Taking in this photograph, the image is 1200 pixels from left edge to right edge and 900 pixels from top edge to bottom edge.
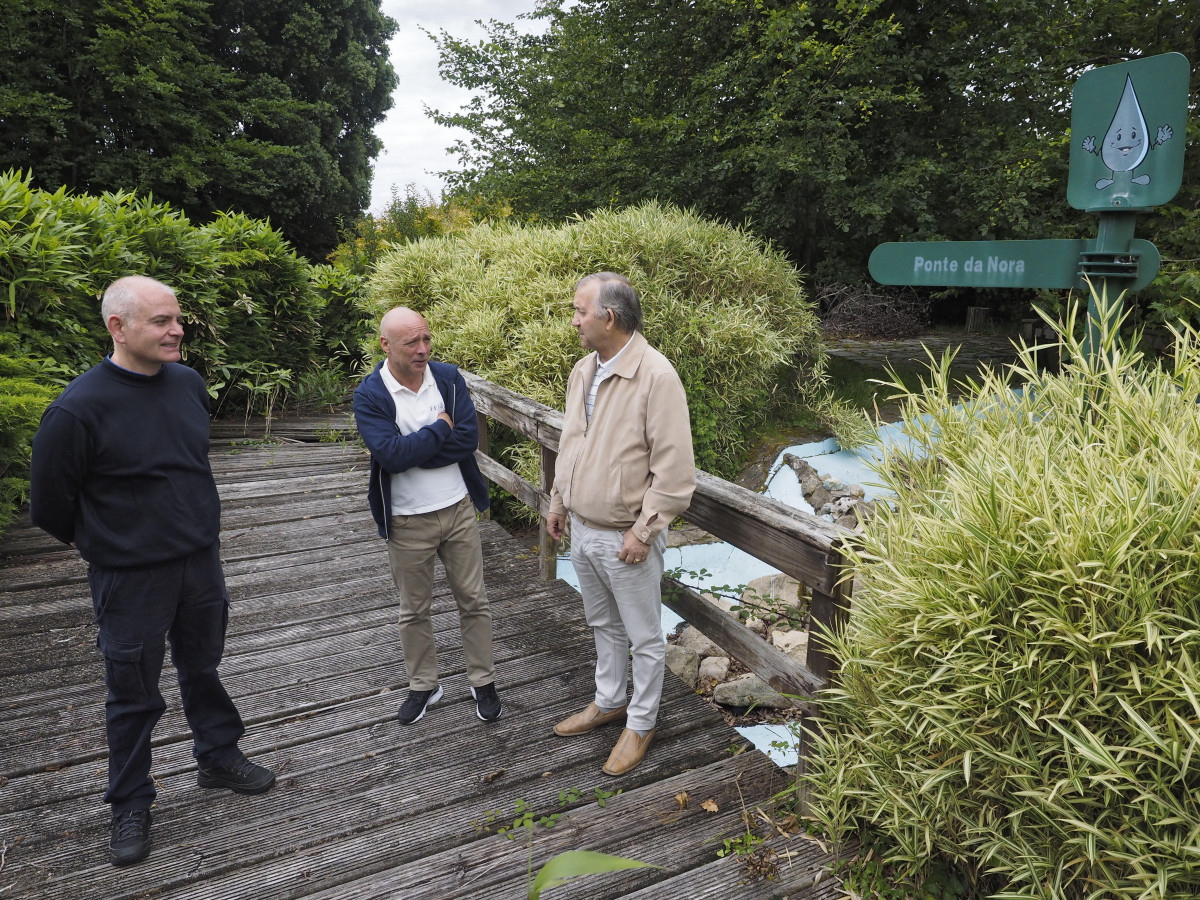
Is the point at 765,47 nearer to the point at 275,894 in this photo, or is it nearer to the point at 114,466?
the point at 114,466

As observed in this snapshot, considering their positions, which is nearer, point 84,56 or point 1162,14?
point 1162,14

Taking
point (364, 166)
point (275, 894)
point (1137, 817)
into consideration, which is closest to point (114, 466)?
point (275, 894)

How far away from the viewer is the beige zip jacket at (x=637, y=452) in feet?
8.46

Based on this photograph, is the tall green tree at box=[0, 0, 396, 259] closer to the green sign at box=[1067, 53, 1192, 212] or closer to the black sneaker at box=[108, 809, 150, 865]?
the black sneaker at box=[108, 809, 150, 865]

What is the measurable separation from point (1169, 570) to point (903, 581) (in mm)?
577

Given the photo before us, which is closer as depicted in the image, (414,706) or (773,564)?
(773,564)

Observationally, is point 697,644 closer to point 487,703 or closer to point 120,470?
point 487,703

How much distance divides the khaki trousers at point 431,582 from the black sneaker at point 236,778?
665 millimetres

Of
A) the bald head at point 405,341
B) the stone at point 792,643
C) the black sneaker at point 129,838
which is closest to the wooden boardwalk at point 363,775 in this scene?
the black sneaker at point 129,838

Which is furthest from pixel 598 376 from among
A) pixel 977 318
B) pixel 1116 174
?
pixel 977 318

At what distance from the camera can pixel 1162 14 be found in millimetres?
10500

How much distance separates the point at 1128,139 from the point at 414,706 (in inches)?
159

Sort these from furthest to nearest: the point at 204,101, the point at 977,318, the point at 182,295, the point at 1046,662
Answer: the point at 204,101, the point at 977,318, the point at 182,295, the point at 1046,662

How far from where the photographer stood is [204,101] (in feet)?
59.9
